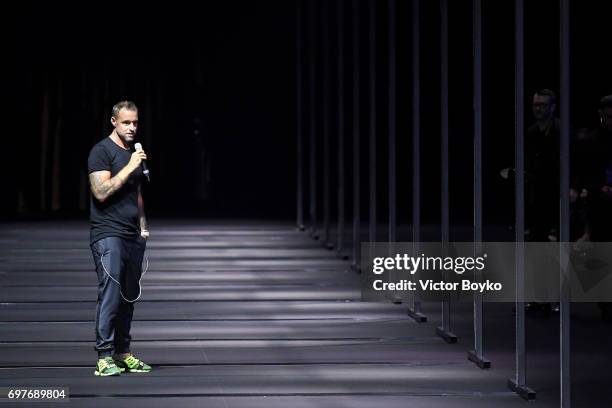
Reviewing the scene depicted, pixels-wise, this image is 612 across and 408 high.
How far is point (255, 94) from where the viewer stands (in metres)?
30.0

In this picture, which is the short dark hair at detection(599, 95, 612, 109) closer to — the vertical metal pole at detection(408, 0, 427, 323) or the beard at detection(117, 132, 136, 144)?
the vertical metal pole at detection(408, 0, 427, 323)

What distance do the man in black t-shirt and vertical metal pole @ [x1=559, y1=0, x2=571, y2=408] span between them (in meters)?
2.60

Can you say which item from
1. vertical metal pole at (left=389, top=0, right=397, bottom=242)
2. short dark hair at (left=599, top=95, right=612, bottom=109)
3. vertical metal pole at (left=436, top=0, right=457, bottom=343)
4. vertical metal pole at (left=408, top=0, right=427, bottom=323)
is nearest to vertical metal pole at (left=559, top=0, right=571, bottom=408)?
short dark hair at (left=599, top=95, right=612, bottom=109)

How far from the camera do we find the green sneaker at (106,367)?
8.73m

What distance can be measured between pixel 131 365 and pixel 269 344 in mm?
1696

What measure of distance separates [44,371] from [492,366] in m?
2.86

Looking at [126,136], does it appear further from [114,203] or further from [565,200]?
[565,200]

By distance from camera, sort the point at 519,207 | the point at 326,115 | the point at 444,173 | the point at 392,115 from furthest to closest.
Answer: the point at 326,115
the point at 392,115
the point at 444,173
the point at 519,207

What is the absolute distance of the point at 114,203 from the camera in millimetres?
8586

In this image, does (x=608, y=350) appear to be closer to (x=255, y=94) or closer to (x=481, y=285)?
(x=481, y=285)

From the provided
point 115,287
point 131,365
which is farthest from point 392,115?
point 115,287

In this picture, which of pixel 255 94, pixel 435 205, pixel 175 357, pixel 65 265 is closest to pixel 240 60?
pixel 255 94

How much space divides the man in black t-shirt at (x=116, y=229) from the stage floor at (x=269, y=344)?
A: 34cm

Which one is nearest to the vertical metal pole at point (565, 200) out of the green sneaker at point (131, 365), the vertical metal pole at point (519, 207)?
the vertical metal pole at point (519, 207)
